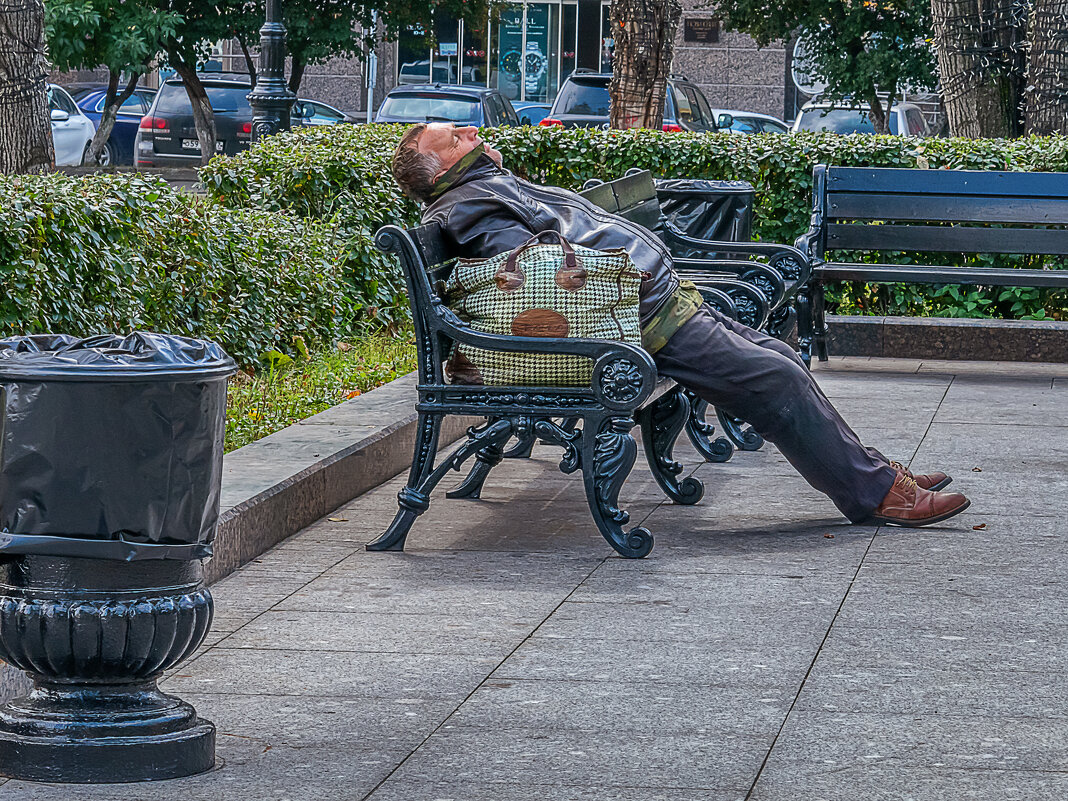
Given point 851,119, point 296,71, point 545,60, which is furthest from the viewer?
point 545,60

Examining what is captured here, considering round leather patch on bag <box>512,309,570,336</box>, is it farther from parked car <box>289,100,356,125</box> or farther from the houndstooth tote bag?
parked car <box>289,100,356,125</box>

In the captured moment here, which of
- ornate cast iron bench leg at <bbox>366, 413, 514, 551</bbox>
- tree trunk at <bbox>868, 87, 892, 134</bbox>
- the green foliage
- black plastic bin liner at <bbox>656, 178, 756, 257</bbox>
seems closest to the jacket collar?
ornate cast iron bench leg at <bbox>366, 413, 514, 551</bbox>

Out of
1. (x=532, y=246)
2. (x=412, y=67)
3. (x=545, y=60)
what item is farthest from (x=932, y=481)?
(x=545, y=60)

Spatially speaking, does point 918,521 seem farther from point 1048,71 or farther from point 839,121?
point 839,121

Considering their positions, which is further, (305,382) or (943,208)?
(943,208)

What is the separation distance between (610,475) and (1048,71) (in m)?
7.71

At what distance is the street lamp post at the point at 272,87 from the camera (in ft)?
48.6

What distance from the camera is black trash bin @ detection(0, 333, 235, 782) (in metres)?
3.21

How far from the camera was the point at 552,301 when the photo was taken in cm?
518

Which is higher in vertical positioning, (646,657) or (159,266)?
(159,266)

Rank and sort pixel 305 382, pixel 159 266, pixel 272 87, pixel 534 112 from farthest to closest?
pixel 534 112 < pixel 272 87 < pixel 305 382 < pixel 159 266

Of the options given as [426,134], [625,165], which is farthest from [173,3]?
[426,134]

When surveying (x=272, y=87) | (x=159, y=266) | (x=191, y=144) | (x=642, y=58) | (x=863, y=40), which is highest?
(x=863, y=40)

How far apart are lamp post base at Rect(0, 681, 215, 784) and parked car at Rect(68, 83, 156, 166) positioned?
2578 centimetres
